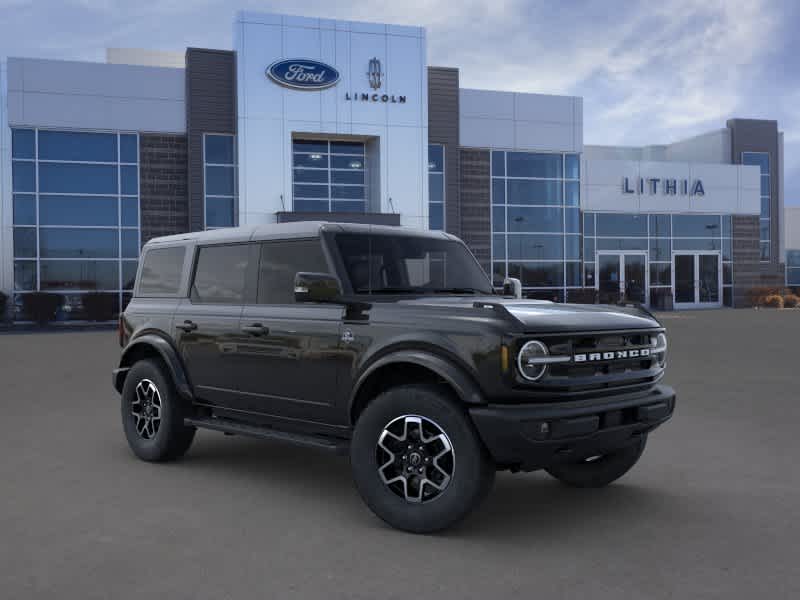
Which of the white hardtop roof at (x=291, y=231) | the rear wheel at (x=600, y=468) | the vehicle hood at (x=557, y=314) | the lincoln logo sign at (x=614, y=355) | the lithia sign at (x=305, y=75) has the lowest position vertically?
the rear wheel at (x=600, y=468)

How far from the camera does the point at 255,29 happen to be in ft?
94.9

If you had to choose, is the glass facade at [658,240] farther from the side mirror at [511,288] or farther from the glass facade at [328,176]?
the side mirror at [511,288]

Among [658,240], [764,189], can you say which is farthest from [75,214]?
[764,189]

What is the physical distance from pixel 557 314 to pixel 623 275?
35.7 metres

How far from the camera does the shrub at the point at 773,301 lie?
134 feet

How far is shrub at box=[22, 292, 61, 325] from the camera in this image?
27.4 meters

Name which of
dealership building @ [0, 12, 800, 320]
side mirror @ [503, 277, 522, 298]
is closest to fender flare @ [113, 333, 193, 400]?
side mirror @ [503, 277, 522, 298]

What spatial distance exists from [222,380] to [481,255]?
27732 mm

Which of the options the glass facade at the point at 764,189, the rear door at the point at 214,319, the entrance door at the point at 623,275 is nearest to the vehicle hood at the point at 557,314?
the rear door at the point at 214,319

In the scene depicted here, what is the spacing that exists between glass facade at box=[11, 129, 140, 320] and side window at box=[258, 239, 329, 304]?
2407cm

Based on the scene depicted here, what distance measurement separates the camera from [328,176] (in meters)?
30.4

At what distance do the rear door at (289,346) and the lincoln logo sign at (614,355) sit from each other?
5.04 ft

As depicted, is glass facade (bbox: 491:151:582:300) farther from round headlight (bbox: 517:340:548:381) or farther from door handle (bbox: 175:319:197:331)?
round headlight (bbox: 517:340:548:381)

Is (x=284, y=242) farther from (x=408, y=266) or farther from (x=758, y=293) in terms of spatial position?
(x=758, y=293)
